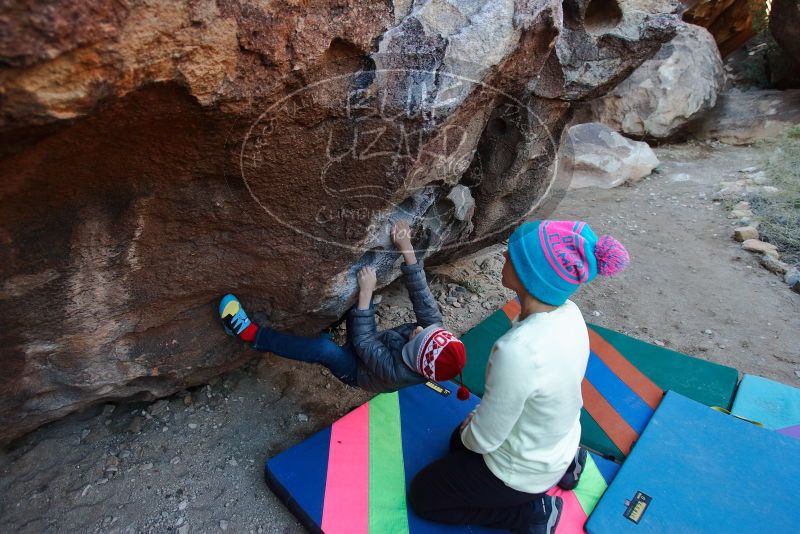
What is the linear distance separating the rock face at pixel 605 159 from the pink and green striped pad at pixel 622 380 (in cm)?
259

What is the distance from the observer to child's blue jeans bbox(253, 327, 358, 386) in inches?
86.4

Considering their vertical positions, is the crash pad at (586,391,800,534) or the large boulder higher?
the large boulder

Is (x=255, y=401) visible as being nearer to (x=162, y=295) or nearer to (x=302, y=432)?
(x=302, y=432)

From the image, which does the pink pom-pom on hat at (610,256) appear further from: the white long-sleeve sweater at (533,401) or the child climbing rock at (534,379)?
the white long-sleeve sweater at (533,401)

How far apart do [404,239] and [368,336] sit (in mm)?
449

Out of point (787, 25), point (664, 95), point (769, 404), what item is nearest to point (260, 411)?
point (769, 404)

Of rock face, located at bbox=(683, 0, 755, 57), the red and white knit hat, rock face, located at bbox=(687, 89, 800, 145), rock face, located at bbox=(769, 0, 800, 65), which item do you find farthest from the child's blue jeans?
rock face, located at bbox=(683, 0, 755, 57)

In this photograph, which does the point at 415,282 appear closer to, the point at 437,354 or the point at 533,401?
the point at 437,354

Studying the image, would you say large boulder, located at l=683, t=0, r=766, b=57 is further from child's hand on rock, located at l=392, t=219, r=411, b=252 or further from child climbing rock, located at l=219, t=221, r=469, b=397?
child climbing rock, located at l=219, t=221, r=469, b=397

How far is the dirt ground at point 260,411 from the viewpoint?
193 cm

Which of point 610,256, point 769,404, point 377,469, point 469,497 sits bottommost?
point 769,404

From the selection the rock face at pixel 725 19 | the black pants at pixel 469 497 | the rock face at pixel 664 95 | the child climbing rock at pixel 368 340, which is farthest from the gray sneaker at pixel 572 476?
the rock face at pixel 725 19

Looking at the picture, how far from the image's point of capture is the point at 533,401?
1.45m

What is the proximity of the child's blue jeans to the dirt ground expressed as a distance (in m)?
0.32
